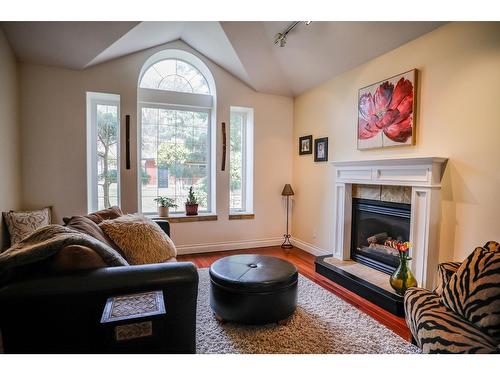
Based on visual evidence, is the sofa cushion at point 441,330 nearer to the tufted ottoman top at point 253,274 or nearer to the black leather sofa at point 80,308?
the tufted ottoman top at point 253,274

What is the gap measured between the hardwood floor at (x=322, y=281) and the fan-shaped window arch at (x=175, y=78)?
2.52 m

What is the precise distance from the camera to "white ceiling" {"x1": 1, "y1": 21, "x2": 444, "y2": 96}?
9.16 feet

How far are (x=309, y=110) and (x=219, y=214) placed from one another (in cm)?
214

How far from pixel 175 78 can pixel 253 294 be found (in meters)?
3.43

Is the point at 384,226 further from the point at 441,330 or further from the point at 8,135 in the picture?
the point at 8,135

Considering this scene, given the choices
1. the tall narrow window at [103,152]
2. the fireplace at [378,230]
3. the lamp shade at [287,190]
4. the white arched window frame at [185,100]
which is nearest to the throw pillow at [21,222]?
the tall narrow window at [103,152]

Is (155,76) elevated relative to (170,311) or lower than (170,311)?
elevated

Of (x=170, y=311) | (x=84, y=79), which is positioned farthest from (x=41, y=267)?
(x=84, y=79)

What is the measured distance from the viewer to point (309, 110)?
4.18 m

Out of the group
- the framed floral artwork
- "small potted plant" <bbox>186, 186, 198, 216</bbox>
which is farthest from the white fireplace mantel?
"small potted plant" <bbox>186, 186, 198, 216</bbox>

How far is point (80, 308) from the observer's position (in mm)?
1215

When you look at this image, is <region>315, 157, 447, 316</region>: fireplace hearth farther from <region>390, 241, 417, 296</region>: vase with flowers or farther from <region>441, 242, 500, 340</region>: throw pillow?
<region>441, 242, 500, 340</region>: throw pillow

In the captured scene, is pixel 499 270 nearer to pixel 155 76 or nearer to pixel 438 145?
pixel 438 145
